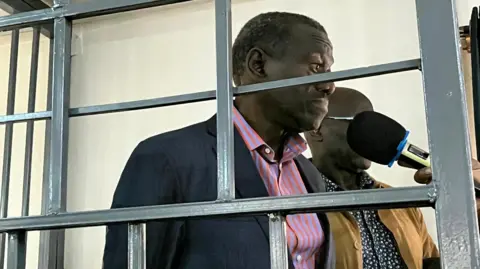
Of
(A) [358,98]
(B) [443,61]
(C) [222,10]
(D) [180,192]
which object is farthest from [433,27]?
(A) [358,98]

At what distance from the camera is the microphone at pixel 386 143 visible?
0.73 metres

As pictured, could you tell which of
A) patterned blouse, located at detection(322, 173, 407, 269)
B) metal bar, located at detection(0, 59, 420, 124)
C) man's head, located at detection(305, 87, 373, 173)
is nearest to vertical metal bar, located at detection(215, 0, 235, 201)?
metal bar, located at detection(0, 59, 420, 124)

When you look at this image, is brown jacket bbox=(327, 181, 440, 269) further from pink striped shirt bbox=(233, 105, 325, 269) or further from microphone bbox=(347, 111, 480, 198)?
microphone bbox=(347, 111, 480, 198)

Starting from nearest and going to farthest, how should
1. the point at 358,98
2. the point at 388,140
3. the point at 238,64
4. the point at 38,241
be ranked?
the point at 388,140, the point at 238,64, the point at 358,98, the point at 38,241

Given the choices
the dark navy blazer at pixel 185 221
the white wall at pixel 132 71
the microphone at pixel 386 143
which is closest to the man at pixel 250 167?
the dark navy blazer at pixel 185 221

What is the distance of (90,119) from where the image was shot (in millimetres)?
2107

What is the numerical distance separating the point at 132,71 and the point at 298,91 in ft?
4.04

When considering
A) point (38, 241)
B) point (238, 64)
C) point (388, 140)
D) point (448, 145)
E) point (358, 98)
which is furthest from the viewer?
point (38, 241)

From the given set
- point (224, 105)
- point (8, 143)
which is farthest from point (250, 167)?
point (8, 143)

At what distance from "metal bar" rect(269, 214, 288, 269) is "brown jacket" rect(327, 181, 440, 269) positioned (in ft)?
1.66

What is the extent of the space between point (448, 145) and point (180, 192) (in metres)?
0.40

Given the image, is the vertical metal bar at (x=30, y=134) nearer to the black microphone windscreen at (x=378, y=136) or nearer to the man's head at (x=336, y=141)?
the man's head at (x=336, y=141)

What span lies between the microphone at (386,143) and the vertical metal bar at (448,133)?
0.51 ft

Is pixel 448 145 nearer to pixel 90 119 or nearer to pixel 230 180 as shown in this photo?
pixel 230 180
